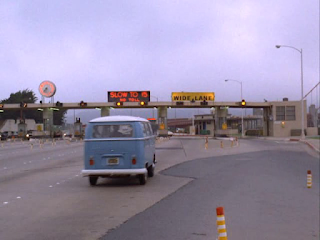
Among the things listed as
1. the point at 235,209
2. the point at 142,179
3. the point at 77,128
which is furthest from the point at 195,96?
the point at 235,209

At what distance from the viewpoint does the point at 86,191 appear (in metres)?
13.4

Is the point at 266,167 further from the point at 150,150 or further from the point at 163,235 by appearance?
the point at 163,235

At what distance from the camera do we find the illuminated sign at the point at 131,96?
64.6 metres

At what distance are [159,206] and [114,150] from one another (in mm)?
3588

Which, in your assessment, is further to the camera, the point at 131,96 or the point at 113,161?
the point at 131,96

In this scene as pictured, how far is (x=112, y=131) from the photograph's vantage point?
46.6 feet

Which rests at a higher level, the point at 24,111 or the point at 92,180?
the point at 24,111

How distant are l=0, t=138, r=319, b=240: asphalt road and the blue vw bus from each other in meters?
0.61

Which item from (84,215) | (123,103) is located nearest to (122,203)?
(84,215)

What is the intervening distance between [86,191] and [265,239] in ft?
21.5

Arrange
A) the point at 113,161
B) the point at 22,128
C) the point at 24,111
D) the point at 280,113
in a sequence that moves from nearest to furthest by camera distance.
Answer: the point at 113,161
the point at 280,113
the point at 22,128
the point at 24,111

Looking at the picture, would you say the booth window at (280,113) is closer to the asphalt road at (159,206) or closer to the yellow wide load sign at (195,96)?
the yellow wide load sign at (195,96)

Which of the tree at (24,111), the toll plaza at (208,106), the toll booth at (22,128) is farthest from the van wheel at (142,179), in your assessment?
the tree at (24,111)

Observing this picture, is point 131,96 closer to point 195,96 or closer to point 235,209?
point 195,96
